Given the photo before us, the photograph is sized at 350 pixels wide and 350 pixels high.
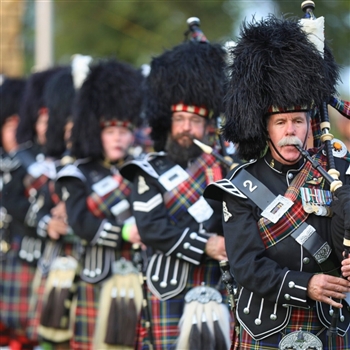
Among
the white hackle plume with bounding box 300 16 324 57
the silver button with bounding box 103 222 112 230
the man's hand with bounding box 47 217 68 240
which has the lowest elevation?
the silver button with bounding box 103 222 112 230

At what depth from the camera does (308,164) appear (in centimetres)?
439

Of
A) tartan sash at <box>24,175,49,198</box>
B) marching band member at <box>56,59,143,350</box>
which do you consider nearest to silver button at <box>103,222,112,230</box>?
marching band member at <box>56,59,143,350</box>

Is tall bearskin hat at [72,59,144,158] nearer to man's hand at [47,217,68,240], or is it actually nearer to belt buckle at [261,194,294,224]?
man's hand at [47,217,68,240]

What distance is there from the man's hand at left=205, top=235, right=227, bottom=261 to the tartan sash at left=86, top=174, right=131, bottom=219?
144 cm

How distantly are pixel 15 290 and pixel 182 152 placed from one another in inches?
128

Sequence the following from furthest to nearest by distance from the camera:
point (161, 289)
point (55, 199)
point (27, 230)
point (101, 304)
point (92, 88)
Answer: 1. point (27, 230)
2. point (55, 199)
3. point (92, 88)
4. point (101, 304)
5. point (161, 289)

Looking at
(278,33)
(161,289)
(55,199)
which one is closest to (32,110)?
(55,199)

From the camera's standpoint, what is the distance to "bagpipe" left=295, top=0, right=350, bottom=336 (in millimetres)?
3979

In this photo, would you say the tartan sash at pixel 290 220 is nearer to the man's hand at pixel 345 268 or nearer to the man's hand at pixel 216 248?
the man's hand at pixel 345 268

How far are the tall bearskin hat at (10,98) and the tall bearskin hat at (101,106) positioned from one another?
2157 mm

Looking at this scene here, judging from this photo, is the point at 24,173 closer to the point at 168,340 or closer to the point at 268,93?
the point at 168,340

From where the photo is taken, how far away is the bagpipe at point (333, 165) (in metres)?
3.98

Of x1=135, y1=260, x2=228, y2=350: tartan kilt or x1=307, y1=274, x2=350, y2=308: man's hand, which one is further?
x1=135, y1=260, x2=228, y2=350: tartan kilt

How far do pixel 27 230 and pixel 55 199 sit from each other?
733 millimetres
